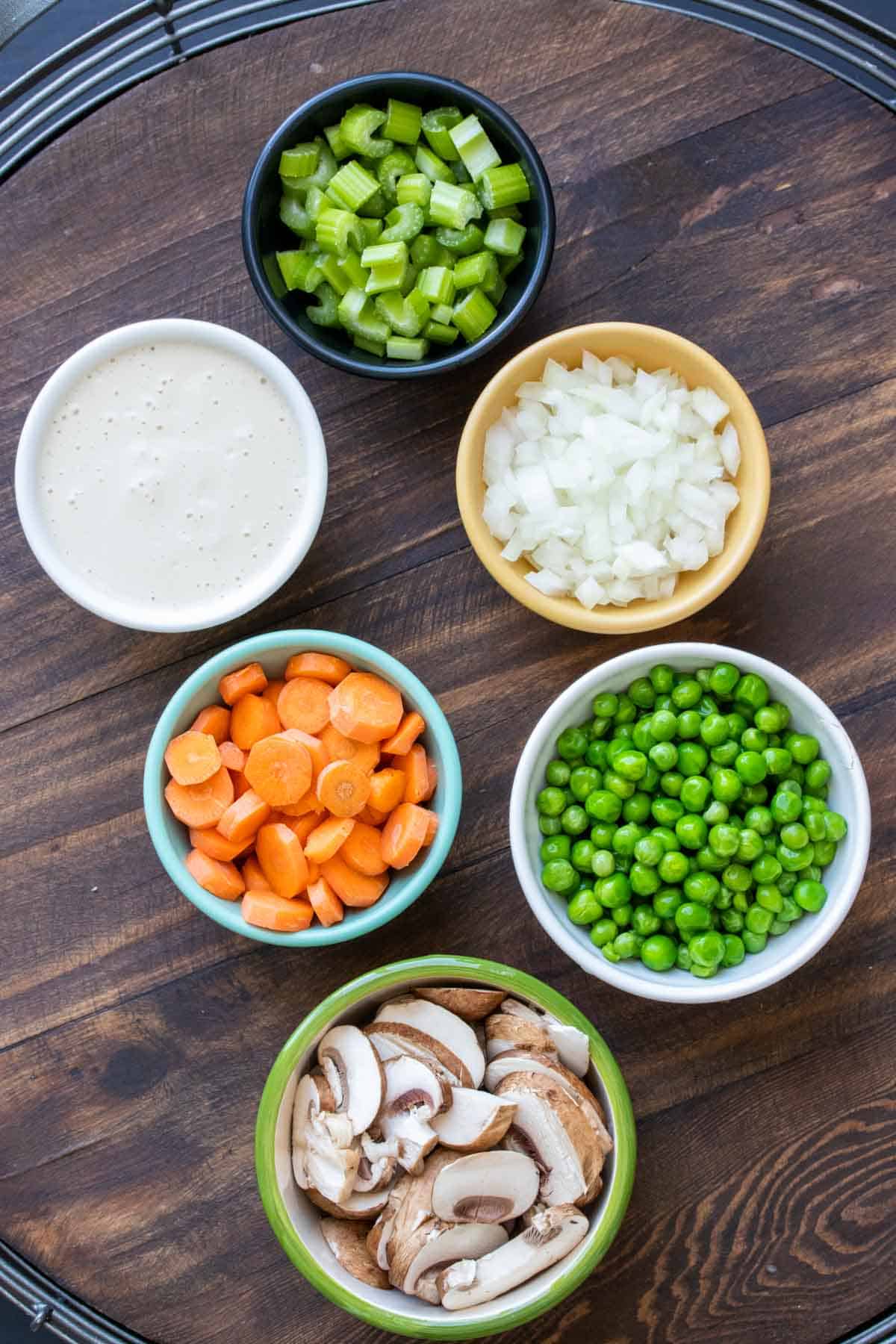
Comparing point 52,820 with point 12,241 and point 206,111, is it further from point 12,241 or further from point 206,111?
point 206,111

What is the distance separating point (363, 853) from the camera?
8.04ft

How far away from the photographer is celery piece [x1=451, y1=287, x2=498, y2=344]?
2.51 m

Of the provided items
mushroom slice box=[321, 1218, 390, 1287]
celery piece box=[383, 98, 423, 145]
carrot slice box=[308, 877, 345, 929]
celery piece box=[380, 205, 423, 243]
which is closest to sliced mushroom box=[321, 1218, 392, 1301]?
mushroom slice box=[321, 1218, 390, 1287]

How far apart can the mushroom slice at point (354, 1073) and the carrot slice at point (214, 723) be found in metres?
0.61

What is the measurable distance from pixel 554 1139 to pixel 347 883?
607 mm

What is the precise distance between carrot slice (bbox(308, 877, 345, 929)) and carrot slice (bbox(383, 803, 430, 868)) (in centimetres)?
13

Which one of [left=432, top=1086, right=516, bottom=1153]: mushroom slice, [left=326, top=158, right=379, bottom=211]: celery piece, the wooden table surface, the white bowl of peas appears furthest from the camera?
the wooden table surface

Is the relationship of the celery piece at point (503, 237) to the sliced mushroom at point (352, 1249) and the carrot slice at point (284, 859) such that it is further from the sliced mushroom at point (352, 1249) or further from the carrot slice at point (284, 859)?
the sliced mushroom at point (352, 1249)

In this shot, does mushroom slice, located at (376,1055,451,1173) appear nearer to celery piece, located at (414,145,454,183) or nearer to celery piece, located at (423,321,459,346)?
celery piece, located at (423,321,459,346)

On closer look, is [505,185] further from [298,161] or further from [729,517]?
Result: [729,517]

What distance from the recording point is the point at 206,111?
8.63 ft

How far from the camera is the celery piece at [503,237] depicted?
2496mm


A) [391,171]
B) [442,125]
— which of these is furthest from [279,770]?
[442,125]

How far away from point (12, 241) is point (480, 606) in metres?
1.24
